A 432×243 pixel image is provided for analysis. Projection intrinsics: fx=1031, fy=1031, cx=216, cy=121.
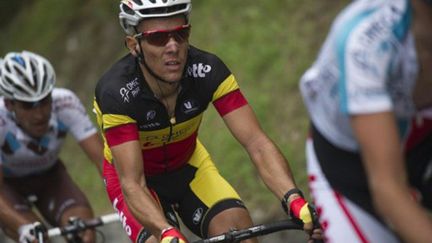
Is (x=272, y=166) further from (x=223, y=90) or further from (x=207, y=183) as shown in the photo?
(x=207, y=183)

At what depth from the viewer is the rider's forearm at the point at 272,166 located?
562 centimetres

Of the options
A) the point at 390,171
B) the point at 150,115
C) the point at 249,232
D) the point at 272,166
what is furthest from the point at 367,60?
the point at 150,115

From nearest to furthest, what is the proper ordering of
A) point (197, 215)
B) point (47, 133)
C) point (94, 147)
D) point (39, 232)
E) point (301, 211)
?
point (301, 211)
point (197, 215)
point (39, 232)
point (94, 147)
point (47, 133)

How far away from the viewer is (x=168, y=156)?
6582 mm

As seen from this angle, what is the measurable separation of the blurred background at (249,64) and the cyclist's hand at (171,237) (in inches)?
238

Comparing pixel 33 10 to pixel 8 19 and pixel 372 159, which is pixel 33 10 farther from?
pixel 372 159

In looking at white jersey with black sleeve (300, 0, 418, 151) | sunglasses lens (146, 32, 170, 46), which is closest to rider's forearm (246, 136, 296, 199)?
sunglasses lens (146, 32, 170, 46)

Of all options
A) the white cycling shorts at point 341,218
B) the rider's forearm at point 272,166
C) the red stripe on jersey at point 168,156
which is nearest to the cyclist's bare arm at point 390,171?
the white cycling shorts at point 341,218

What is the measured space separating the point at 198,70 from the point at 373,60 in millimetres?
2591

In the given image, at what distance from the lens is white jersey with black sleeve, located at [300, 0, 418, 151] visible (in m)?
3.64

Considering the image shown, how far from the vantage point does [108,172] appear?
662 cm

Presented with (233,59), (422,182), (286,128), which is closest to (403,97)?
(422,182)

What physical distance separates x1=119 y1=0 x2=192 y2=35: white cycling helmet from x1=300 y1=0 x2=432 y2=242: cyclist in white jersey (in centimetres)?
204

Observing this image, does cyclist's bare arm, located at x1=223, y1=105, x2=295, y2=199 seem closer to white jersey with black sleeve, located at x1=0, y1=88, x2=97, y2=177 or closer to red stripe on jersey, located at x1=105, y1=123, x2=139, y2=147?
red stripe on jersey, located at x1=105, y1=123, x2=139, y2=147
